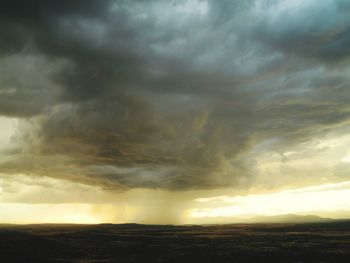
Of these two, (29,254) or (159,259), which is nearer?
(159,259)

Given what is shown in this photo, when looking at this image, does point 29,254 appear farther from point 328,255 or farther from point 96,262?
point 328,255

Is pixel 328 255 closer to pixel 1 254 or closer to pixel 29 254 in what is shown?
pixel 29 254

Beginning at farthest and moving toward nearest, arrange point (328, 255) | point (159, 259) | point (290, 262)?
point (328, 255) → point (159, 259) → point (290, 262)

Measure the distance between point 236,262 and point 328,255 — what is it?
67.8 ft

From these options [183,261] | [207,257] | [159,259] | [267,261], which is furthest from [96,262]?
[267,261]

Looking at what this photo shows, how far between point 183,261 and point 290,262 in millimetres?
18428

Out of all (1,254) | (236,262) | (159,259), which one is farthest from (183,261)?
(1,254)

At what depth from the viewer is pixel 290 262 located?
184 ft

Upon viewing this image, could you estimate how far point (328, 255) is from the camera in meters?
64.1

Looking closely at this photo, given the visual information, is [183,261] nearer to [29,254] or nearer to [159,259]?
[159,259]

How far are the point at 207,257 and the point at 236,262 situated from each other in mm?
7327

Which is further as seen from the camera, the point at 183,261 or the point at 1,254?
the point at 1,254

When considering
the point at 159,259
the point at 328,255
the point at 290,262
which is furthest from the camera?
the point at 328,255

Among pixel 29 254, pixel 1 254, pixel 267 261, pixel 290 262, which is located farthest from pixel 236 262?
pixel 1 254
